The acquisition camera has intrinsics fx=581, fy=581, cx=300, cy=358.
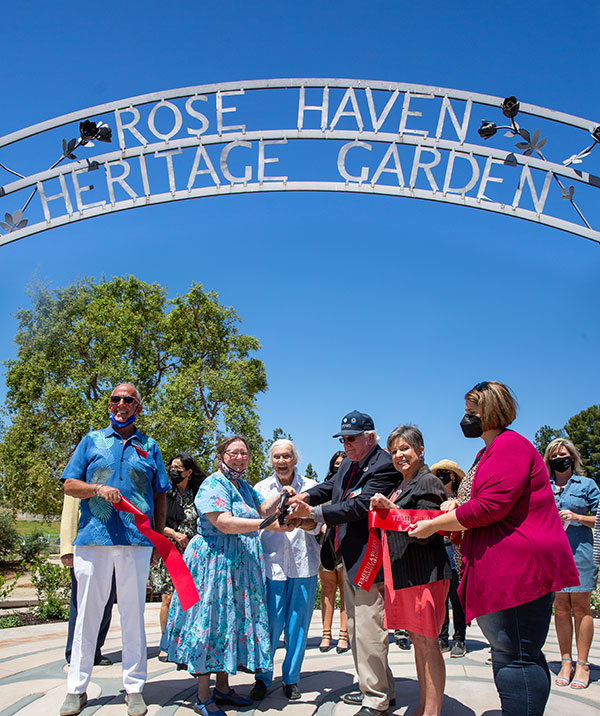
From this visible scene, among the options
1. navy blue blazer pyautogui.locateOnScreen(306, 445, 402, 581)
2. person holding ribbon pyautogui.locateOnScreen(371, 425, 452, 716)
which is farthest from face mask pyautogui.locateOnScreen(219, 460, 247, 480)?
person holding ribbon pyautogui.locateOnScreen(371, 425, 452, 716)

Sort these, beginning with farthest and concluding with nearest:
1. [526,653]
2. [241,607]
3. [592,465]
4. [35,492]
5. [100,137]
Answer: [592,465], [35,492], [100,137], [241,607], [526,653]

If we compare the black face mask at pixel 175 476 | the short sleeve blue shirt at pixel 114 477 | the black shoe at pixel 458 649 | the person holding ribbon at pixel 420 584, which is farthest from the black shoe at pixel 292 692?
the black face mask at pixel 175 476

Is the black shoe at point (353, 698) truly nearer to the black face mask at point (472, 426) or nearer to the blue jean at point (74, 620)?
the blue jean at point (74, 620)

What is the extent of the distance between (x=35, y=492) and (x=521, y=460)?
2088 centimetres

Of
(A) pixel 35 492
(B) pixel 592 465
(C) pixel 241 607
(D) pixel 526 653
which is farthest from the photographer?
(B) pixel 592 465

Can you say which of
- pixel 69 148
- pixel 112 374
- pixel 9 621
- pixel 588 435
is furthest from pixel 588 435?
pixel 69 148

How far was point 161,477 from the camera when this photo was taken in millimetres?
4148

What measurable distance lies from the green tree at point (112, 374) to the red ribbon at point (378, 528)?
17.5m

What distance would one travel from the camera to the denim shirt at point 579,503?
4.83 metres

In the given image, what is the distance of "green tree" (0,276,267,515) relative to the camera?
20734 millimetres

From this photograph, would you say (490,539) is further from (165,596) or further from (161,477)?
(165,596)

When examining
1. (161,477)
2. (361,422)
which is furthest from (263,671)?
(361,422)

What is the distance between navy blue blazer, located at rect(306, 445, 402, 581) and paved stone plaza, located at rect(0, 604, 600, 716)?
3.36 feet

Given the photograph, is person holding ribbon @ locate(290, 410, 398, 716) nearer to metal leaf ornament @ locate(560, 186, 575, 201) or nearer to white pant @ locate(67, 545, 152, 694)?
white pant @ locate(67, 545, 152, 694)
